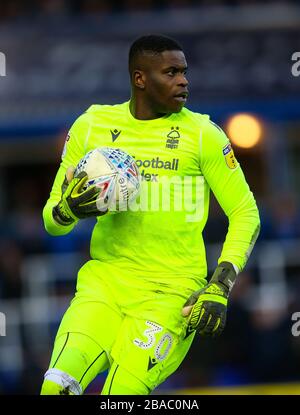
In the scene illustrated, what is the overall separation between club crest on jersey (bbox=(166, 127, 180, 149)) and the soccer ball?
1.17ft

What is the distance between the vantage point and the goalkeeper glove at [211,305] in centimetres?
776

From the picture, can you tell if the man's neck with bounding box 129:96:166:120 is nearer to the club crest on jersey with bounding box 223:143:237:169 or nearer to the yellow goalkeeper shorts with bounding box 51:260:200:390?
the club crest on jersey with bounding box 223:143:237:169

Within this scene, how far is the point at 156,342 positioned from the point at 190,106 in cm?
1040

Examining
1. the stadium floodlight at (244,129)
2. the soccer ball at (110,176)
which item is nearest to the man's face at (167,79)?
the soccer ball at (110,176)

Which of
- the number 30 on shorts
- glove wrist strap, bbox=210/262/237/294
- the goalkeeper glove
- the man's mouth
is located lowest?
the number 30 on shorts

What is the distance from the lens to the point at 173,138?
8258mm

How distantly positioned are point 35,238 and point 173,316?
32.4 ft

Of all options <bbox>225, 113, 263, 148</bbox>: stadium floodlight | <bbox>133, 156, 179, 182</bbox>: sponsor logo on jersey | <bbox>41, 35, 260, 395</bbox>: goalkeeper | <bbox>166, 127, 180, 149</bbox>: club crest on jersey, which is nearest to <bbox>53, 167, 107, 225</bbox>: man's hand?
<bbox>41, 35, 260, 395</bbox>: goalkeeper

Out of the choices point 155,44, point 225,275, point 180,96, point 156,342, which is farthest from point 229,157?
point 156,342

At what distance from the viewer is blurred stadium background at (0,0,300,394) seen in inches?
646

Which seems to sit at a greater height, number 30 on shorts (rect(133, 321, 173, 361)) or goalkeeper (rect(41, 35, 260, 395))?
goalkeeper (rect(41, 35, 260, 395))

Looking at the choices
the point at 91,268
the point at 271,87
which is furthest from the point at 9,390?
the point at 91,268

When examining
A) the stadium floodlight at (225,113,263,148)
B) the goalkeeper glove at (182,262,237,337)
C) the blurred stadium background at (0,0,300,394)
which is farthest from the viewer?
the blurred stadium background at (0,0,300,394)
